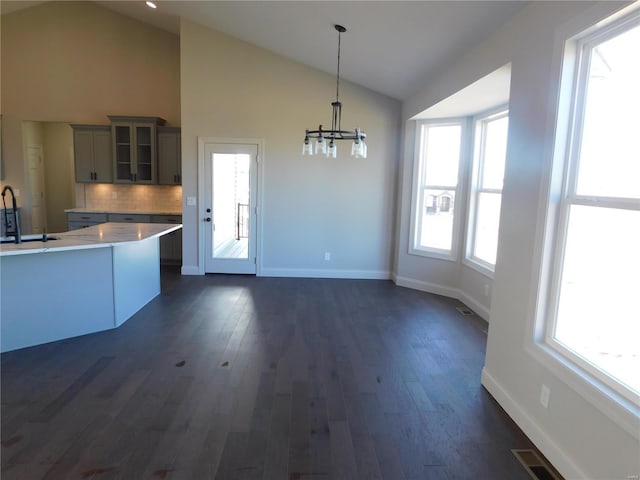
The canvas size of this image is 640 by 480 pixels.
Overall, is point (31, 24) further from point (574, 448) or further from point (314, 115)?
point (574, 448)

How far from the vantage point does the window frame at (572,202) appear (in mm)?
1902

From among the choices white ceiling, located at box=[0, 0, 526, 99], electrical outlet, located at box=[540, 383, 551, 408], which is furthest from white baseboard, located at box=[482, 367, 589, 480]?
white ceiling, located at box=[0, 0, 526, 99]

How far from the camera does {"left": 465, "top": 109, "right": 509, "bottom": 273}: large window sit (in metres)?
4.48

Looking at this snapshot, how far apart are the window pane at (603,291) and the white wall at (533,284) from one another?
0.58 ft

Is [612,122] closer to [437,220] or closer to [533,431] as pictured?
[533,431]

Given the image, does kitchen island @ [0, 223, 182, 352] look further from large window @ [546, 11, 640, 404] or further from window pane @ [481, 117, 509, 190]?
window pane @ [481, 117, 509, 190]

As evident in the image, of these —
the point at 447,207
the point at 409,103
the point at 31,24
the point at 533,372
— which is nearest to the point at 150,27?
the point at 31,24

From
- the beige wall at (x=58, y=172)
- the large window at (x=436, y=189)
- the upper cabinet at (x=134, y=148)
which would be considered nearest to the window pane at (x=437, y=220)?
the large window at (x=436, y=189)

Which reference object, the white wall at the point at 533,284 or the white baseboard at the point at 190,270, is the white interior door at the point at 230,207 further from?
the white wall at the point at 533,284

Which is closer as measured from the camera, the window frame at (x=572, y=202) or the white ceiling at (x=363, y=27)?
the window frame at (x=572, y=202)

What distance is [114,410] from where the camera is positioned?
2.52 meters

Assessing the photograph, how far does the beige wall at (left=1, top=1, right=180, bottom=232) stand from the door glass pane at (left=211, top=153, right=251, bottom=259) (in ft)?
5.87

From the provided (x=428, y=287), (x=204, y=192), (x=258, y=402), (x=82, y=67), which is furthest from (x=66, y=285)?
(x=82, y=67)

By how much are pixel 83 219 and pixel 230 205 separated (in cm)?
273
